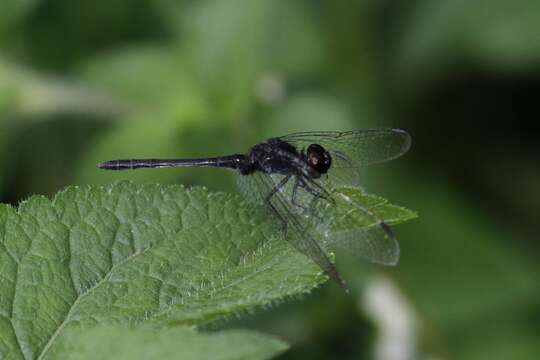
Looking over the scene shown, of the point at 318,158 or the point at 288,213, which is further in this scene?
the point at 318,158

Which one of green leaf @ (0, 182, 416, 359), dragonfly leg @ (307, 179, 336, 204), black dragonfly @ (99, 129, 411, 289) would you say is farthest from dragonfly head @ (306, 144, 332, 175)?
green leaf @ (0, 182, 416, 359)

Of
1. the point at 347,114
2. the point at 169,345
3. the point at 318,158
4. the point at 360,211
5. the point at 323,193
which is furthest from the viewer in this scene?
the point at 347,114

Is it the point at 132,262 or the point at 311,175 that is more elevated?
the point at 311,175

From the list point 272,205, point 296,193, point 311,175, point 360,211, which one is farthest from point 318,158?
point 360,211

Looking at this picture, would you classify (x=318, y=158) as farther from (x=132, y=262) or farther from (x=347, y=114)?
(x=347, y=114)

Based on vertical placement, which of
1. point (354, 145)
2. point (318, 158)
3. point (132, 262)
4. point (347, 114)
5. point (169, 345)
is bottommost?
point (169, 345)

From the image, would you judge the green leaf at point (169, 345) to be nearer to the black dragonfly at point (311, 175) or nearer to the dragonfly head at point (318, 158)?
the black dragonfly at point (311, 175)

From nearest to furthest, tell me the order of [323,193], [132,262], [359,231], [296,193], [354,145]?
[132,262] < [359,231] < [323,193] < [296,193] < [354,145]
